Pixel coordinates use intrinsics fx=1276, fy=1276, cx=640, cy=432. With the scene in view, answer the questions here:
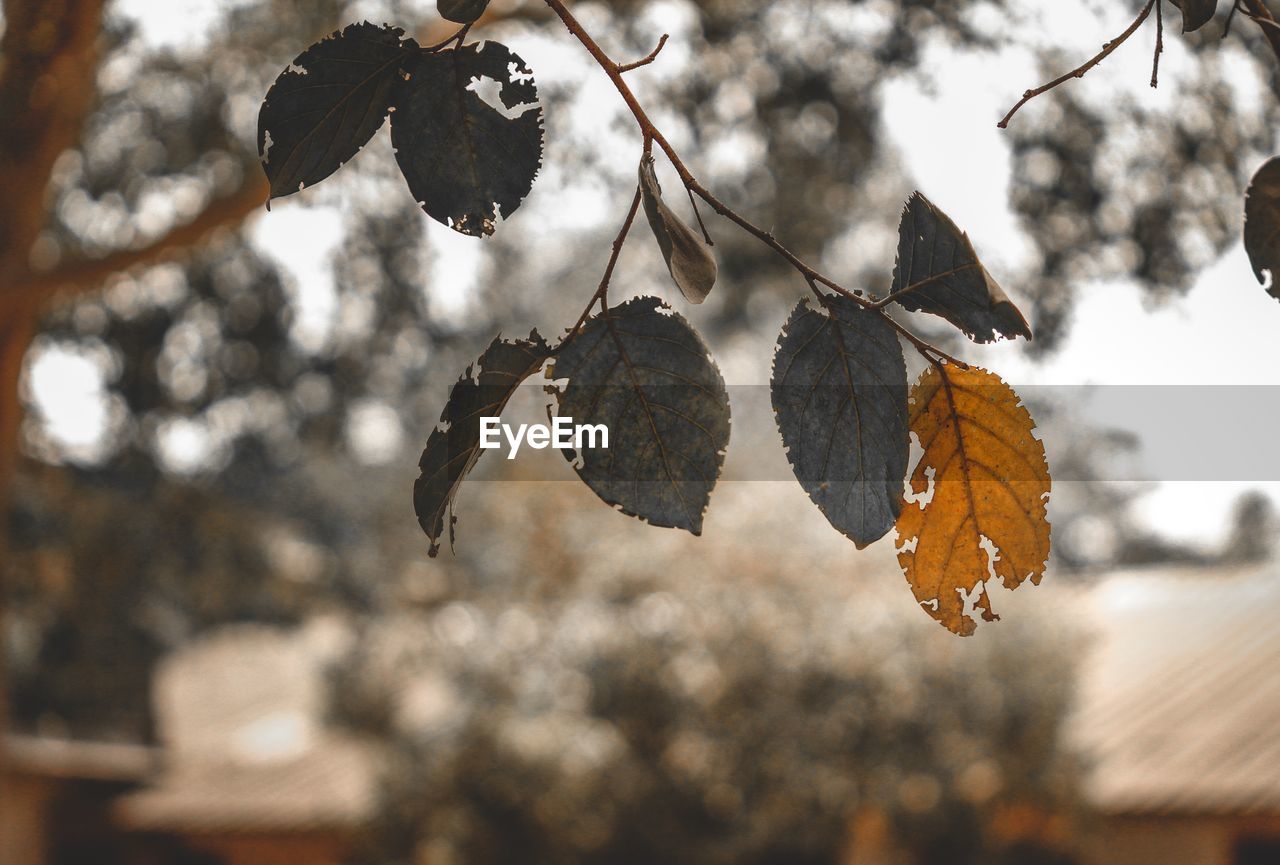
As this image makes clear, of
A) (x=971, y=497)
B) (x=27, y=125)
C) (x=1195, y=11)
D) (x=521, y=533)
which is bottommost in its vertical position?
(x=971, y=497)

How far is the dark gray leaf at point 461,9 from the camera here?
0.96ft

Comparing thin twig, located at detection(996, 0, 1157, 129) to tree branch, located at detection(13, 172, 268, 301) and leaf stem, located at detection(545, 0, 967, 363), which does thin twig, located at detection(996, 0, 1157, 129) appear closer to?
leaf stem, located at detection(545, 0, 967, 363)

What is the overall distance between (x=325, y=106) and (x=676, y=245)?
0.09 m

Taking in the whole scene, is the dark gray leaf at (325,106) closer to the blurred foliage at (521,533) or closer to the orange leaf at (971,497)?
the orange leaf at (971,497)

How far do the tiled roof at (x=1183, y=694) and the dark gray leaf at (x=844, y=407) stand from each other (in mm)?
4859

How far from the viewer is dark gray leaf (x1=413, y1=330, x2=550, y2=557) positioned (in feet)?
0.98

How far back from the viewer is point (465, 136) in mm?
309

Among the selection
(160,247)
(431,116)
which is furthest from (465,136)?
(160,247)

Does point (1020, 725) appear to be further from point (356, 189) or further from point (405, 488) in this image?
point (356, 189)

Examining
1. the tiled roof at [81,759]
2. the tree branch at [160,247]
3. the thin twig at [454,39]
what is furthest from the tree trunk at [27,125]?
the tiled roof at [81,759]

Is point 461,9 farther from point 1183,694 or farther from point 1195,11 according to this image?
point 1183,694

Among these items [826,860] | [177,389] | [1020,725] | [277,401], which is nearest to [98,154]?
Result: [177,389]

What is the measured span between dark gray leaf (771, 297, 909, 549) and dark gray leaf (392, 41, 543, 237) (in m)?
0.08

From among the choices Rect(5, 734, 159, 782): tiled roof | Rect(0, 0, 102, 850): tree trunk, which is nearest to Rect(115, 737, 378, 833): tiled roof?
Rect(5, 734, 159, 782): tiled roof
